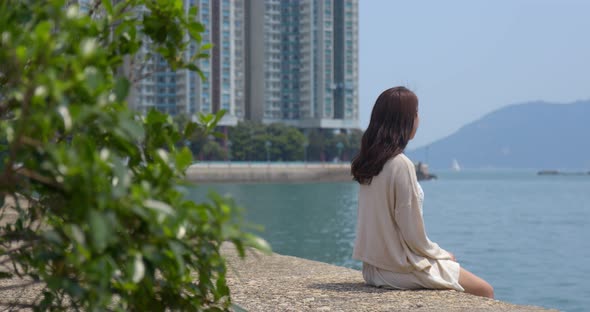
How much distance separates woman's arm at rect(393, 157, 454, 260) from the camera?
5086 mm

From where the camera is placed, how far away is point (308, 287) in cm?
556

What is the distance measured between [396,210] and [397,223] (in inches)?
3.2

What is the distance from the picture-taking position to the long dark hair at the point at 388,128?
5020 millimetres

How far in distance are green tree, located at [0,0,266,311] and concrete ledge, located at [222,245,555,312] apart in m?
2.06

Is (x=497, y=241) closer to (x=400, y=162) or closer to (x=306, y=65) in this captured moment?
(x=400, y=162)

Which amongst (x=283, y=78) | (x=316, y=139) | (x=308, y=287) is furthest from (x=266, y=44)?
(x=308, y=287)

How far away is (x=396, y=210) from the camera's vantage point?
5.14 metres

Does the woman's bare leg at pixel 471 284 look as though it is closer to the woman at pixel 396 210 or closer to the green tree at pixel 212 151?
the woman at pixel 396 210

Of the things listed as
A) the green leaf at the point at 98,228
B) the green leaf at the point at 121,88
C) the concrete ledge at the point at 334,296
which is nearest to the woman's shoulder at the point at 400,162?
the concrete ledge at the point at 334,296

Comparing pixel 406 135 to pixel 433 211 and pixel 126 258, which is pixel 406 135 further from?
pixel 433 211

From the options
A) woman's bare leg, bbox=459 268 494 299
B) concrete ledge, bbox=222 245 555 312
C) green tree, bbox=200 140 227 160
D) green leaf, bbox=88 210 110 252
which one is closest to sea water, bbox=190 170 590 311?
concrete ledge, bbox=222 245 555 312

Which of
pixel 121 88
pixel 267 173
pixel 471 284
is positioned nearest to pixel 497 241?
pixel 471 284

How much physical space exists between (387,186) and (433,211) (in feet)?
146

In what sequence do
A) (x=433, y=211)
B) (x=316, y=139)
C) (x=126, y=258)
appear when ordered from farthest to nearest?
(x=316, y=139) < (x=433, y=211) < (x=126, y=258)
